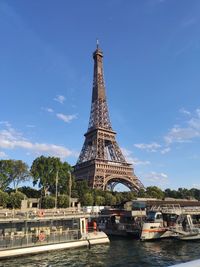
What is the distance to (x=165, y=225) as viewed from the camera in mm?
46188

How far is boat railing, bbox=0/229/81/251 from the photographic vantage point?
97.0 feet

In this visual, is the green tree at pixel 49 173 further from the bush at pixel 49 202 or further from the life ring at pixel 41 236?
the life ring at pixel 41 236

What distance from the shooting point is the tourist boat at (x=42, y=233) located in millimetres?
29797

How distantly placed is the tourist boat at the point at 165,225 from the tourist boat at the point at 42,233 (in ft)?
27.2

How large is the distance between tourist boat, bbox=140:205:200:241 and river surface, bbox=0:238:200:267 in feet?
21.8

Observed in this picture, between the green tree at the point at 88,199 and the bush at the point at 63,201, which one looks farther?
the green tree at the point at 88,199

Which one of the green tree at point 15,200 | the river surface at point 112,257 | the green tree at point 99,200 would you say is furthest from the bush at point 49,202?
the river surface at point 112,257

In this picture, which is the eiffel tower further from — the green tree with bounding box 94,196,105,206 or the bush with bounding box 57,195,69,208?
the bush with bounding box 57,195,69,208

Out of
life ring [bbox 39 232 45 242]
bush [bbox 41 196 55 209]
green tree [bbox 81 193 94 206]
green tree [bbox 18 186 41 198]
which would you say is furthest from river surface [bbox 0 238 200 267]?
green tree [bbox 18 186 41 198]

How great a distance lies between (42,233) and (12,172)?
4616 centimetres

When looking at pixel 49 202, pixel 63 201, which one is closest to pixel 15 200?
pixel 49 202

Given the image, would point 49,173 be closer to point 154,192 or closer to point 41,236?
point 154,192

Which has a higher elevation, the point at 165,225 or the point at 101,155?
the point at 101,155

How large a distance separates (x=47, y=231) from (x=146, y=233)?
15172 millimetres
